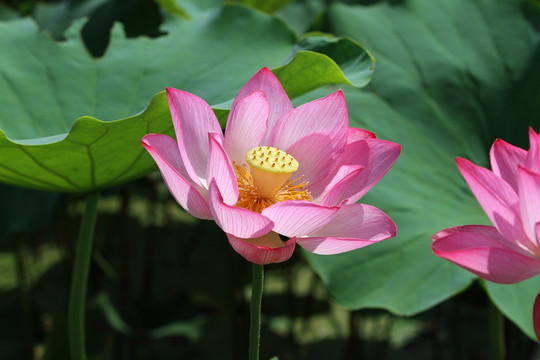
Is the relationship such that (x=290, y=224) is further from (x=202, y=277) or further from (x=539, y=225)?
(x=202, y=277)

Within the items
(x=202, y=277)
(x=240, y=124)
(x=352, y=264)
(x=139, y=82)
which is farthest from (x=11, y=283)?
(x=240, y=124)

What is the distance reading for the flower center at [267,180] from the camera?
50 centimetres

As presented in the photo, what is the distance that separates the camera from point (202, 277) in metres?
2.08

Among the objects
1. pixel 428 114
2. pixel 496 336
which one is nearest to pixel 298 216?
pixel 496 336

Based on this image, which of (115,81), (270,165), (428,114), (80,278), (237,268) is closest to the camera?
(270,165)

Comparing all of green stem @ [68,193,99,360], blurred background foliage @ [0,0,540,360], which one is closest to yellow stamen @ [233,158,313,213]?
green stem @ [68,193,99,360]

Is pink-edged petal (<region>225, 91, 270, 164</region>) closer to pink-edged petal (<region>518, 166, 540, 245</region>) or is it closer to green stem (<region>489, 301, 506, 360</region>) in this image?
pink-edged petal (<region>518, 166, 540, 245</region>)

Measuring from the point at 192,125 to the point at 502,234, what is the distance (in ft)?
0.86

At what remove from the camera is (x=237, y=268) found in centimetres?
163

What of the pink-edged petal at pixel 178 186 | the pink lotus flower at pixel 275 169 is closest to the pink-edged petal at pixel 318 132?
the pink lotus flower at pixel 275 169

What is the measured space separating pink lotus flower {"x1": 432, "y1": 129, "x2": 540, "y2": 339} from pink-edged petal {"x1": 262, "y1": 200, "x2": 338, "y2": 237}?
81 millimetres

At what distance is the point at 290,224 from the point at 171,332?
3.96 feet

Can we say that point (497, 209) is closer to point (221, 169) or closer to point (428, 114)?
point (221, 169)

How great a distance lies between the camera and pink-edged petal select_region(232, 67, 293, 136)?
56 centimetres
